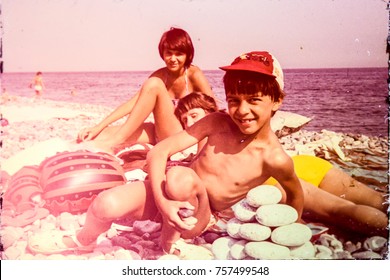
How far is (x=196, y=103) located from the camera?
2.39m

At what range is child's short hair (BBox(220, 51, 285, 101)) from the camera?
2129 millimetres

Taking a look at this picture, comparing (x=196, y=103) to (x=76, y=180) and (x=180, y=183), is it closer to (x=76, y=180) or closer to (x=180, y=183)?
(x=180, y=183)

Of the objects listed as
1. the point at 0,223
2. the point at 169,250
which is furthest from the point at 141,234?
the point at 0,223

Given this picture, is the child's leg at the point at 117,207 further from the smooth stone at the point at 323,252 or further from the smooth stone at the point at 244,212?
the smooth stone at the point at 323,252

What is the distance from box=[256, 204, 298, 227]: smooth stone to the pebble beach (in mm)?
183

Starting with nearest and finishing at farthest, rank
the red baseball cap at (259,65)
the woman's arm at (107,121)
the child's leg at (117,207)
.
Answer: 1. the red baseball cap at (259,65)
2. the child's leg at (117,207)
3. the woman's arm at (107,121)

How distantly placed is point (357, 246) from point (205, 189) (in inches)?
31.3

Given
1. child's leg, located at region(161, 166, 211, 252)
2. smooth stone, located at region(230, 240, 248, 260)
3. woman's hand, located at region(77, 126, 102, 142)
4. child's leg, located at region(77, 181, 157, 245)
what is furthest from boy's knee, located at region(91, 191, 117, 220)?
smooth stone, located at region(230, 240, 248, 260)

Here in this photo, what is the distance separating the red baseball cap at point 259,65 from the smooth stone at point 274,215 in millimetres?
548

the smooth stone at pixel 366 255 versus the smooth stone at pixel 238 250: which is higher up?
the smooth stone at pixel 238 250

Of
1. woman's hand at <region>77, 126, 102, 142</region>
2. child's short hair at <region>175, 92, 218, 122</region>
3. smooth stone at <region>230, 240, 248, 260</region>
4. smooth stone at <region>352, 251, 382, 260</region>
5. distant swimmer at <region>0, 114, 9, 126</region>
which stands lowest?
smooth stone at <region>352, 251, 382, 260</region>

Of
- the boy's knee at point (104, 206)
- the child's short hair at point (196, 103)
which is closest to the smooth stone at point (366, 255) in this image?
the child's short hair at point (196, 103)

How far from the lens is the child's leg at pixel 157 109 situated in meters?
2.40

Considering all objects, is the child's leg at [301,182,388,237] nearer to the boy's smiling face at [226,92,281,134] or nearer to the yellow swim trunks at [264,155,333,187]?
the yellow swim trunks at [264,155,333,187]
